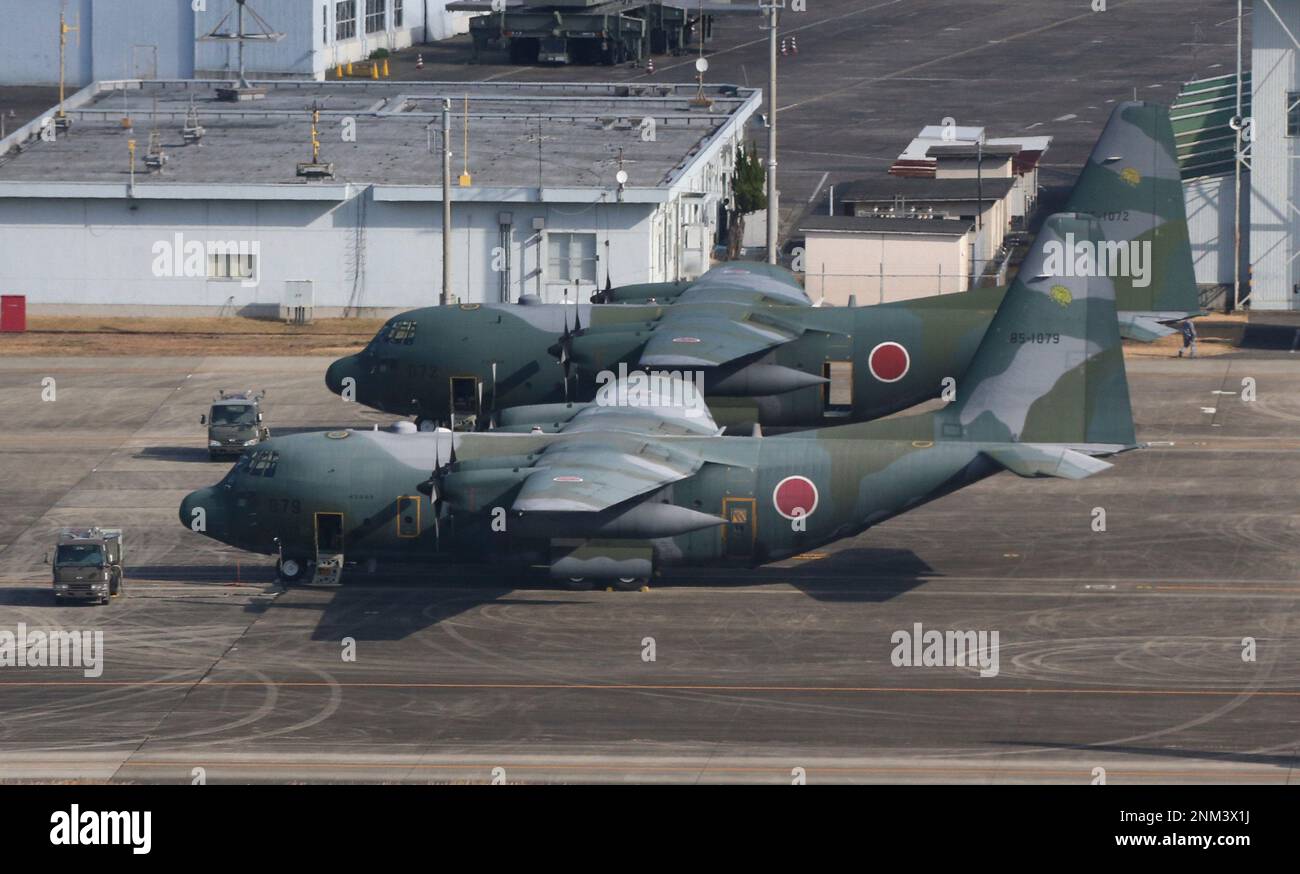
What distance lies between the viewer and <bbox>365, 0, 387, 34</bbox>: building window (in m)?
131

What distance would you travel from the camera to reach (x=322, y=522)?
48.4 metres

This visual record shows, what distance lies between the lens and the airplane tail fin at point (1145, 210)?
201ft

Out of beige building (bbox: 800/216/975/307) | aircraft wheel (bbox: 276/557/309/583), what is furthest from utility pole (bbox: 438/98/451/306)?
aircraft wheel (bbox: 276/557/309/583)

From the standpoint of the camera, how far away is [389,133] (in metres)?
95.3

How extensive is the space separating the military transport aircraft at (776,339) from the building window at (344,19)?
66.2 metres

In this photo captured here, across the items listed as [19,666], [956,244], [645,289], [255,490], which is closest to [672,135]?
[956,244]

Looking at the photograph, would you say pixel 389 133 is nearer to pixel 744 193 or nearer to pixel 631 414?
pixel 744 193

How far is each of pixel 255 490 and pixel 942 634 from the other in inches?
654

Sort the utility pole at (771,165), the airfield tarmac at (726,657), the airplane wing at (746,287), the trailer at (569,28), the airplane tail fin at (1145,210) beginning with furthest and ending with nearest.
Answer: the trailer at (569,28)
the utility pole at (771,165)
the airplane wing at (746,287)
the airplane tail fin at (1145,210)
the airfield tarmac at (726,657)

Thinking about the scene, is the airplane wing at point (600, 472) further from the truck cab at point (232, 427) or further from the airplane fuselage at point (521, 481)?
the truck cab at point (232, 427)

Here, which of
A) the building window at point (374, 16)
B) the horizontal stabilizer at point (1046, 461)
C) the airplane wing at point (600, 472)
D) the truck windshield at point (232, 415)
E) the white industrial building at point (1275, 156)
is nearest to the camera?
the airplane wing at point (600, 472)

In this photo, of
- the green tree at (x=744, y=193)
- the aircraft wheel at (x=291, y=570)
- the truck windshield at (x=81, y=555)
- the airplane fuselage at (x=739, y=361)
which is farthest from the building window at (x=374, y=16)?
the truck windshield at (x=81, y=555)

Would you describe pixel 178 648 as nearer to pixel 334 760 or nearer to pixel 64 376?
pixel 334 760

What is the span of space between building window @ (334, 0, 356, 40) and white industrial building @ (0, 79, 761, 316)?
33.7m
